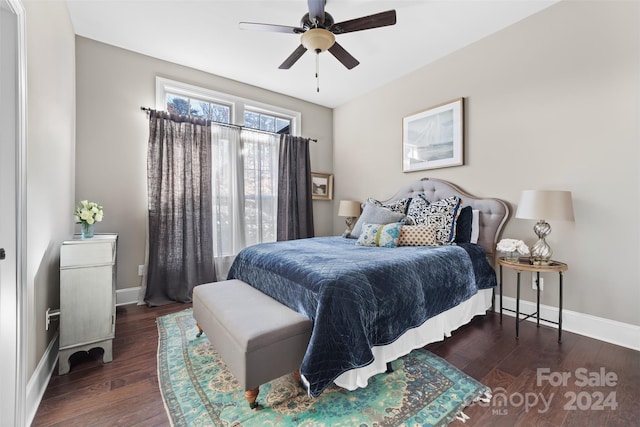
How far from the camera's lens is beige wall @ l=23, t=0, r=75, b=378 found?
4.93 feet

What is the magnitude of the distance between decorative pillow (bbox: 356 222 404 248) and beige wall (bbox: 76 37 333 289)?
262 centimetres

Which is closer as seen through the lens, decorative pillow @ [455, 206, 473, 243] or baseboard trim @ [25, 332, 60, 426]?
baseboard trim @ [25, 332, 60, 426]

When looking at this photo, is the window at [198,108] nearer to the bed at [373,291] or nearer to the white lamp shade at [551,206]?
the bed at [373,291]

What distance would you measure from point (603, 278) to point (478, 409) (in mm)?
1776

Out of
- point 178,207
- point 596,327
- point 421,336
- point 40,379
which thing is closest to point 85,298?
point 40,379

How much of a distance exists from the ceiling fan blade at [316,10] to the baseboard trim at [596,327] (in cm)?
324

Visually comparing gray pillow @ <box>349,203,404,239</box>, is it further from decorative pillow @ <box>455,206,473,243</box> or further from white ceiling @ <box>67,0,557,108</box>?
white ceiling @ <box>67,0,557,108</box>

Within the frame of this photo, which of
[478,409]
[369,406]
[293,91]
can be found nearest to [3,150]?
[369,406]

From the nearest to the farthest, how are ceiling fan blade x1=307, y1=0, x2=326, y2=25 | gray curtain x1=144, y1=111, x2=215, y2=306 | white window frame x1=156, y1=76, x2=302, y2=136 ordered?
ceiling fan blade x1=307, y1=0, x2=326, y2=25
gray curtain x1=144, y1=111, x2=215, y2=306
white window frame x1=156, y1=76, x2=302, y2=136

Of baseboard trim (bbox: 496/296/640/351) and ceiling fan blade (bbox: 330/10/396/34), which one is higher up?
ceiling fan blade (bbox: 330/10/396/34)

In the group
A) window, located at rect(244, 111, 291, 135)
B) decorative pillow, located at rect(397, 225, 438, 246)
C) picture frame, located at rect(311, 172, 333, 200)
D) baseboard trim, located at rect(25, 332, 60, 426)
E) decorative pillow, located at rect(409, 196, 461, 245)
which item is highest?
window, located at rect(244, 111, 291, 135)

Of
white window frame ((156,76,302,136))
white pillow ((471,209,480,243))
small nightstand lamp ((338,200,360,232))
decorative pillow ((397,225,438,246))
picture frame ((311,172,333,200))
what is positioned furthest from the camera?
picture frame ((311,172,333,200))

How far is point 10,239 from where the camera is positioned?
1292 mm

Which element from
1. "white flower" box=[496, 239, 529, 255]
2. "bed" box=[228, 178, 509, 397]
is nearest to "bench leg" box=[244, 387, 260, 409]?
"bed" box=[228, 178, 509, 397]
